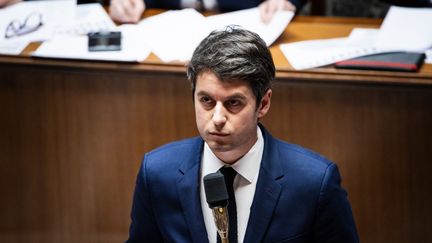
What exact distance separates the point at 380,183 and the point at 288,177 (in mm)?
911

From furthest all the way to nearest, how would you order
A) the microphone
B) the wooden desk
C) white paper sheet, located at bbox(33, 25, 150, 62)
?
white paper sheet, located at bbox(33, 25, 150, 62) → the wooden desk → the microphone

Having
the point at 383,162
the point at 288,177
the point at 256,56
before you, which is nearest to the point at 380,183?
the point at 383,162

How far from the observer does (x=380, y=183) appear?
2816mm

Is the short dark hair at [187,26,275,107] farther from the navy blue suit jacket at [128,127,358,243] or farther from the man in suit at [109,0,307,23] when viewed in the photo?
the man in suit at [109,0,307,23]

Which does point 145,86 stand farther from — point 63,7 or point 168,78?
point 63,7

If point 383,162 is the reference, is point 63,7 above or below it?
above

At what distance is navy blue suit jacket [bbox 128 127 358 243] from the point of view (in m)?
1.96

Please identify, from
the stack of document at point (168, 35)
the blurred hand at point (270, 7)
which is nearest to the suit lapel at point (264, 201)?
the stack of document at point (168, 35)

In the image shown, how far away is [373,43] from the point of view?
2898 mm

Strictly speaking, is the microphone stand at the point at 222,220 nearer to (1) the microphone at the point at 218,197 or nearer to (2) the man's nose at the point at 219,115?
(1) the microphone at the point at 218,197

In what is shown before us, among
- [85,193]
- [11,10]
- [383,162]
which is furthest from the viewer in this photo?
[11,10]

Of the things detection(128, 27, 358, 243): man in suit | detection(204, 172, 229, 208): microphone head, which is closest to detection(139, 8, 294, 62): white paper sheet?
detection(128, 27, 358, 243): man in suit

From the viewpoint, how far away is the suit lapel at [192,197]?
6.47ft

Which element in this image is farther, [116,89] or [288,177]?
[116,89]
